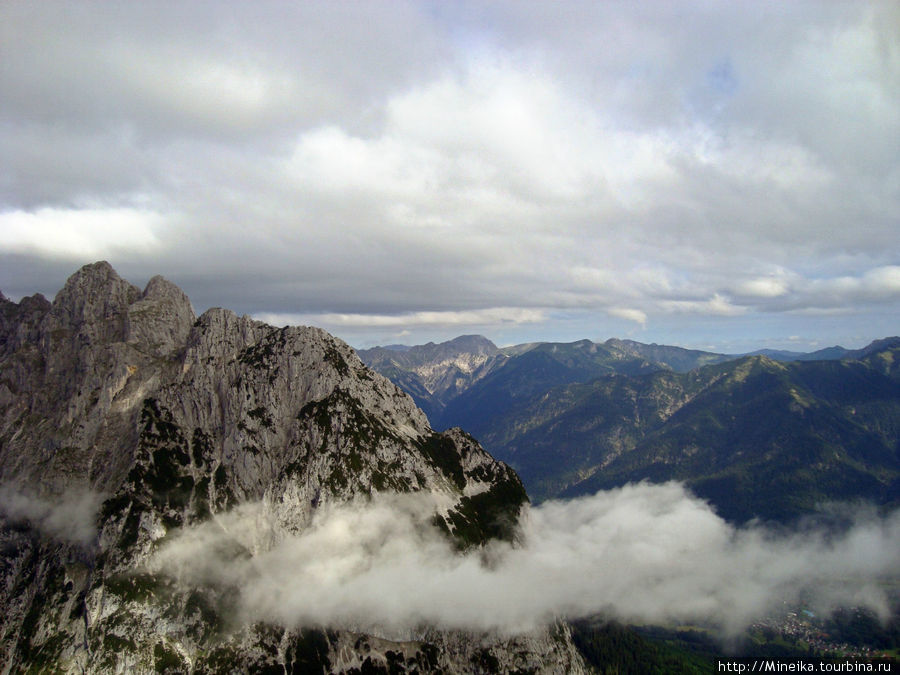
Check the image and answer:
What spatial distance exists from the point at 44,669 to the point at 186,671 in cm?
5484

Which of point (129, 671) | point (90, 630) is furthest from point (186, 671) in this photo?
point (90, 630)

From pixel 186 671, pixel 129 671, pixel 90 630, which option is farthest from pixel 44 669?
pixel 186 671

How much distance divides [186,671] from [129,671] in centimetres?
2139

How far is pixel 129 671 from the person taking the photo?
192 meters

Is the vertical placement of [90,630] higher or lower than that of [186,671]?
higher

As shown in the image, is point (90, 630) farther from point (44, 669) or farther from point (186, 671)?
point (186, 671)

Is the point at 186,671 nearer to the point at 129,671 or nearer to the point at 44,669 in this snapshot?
the point at 129,671

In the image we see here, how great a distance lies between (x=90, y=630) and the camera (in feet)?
655

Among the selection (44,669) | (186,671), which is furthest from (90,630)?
(186,671)

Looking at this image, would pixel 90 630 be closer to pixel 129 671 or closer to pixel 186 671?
pixel 129 671

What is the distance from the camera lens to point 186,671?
652 feet

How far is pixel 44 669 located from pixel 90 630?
60.8ft

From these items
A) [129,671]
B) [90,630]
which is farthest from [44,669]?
[129,671]
